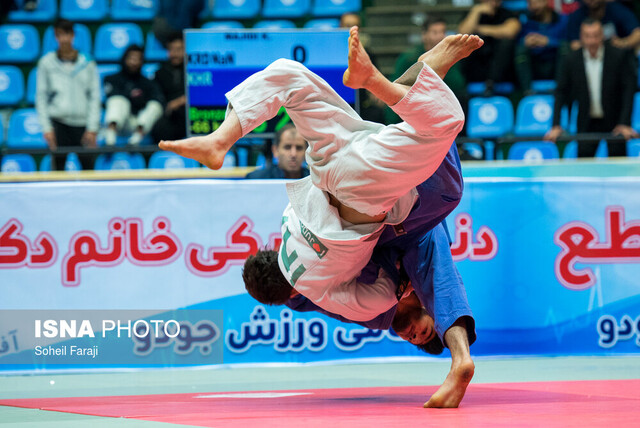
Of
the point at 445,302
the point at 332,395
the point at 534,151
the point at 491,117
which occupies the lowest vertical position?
the point at 332,395

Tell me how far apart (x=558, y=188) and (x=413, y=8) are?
200 inches

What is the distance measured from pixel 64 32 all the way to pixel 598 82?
459 cm

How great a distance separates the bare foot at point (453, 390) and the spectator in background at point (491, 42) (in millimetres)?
A: 5372

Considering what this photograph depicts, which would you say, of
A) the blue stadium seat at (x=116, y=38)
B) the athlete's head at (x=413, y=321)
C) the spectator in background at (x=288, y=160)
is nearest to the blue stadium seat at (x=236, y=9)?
the blue stadium seat at (x=116, y=38)

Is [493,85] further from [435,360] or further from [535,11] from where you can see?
[435,360]

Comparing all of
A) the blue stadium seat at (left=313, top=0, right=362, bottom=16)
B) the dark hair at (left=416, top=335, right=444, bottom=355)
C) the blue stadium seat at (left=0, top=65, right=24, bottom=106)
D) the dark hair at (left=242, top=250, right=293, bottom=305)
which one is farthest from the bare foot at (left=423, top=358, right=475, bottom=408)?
the blue stadium seat at (left=0, top=65, right=24, bottom=106)

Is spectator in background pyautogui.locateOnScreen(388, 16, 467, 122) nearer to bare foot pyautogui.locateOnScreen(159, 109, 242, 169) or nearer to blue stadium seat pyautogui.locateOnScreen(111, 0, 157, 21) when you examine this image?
blue stadium seat pyautogui.locateOnScreen(111, 0, 157, 21)

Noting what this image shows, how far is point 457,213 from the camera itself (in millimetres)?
5219

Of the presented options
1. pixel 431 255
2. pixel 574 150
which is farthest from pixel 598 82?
pixel 431 255

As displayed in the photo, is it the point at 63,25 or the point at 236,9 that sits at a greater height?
the point at 236,9

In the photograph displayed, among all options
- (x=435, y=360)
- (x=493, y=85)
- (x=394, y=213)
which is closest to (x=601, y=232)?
(x=435, y=360)

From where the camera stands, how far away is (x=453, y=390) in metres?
3.34

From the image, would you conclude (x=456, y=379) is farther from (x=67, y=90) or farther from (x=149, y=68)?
(x=149, y=68)

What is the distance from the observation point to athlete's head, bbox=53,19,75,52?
25.1 ft
